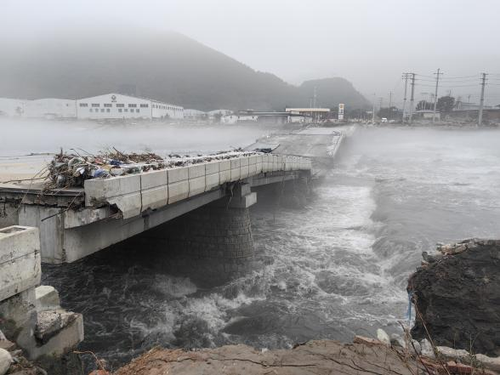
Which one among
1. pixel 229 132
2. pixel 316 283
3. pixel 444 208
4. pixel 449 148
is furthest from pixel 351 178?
pixel 229 132

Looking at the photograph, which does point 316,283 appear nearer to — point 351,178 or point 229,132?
point 351,178

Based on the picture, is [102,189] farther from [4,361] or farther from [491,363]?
[491,363]

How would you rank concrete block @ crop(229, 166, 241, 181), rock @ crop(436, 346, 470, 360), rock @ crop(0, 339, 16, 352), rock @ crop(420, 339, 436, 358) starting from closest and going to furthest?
rock @ crop(0, 339, 16, 352), rock @ crop(436, 346, 470, 360), rock @ crop(420, 339, 436, 358), concrete block @ crop(229, 166, 241, 181)

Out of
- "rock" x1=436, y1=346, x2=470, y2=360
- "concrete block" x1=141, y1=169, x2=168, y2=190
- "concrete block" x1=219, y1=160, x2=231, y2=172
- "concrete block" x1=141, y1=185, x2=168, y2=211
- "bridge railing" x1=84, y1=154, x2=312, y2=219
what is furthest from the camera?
"concrete block" x1=219, y1=160, x2=231, y2=172

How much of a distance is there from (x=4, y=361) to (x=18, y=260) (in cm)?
154

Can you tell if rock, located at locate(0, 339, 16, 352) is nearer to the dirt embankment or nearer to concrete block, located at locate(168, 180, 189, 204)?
the dirt embankment

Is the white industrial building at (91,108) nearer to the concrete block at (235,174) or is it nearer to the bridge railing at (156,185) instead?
the concrete block at (235,174)

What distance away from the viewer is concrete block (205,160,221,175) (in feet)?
40.9

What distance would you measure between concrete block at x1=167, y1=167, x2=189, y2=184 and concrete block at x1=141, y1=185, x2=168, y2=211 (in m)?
0.31

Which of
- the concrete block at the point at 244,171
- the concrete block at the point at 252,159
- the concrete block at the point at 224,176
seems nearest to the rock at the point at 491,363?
the concrete block at the point at 224,176

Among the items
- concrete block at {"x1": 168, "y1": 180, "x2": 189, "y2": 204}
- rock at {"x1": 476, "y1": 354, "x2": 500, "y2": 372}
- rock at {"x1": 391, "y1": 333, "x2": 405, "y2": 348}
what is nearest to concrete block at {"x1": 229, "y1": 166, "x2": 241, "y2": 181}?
concrete block at {"x1": 168, "y1": 180, "x2": 189, "y2": 204}

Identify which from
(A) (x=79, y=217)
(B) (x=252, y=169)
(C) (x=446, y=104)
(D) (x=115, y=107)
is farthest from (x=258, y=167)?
(C) (x=446, y=104)

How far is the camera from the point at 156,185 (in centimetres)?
955

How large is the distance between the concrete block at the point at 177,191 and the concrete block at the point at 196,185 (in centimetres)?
25
